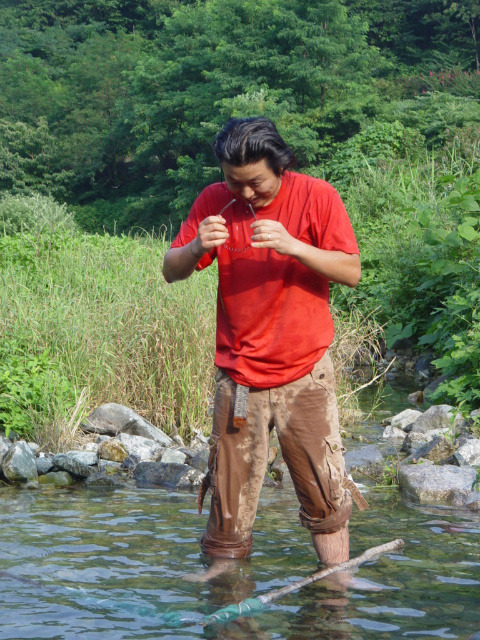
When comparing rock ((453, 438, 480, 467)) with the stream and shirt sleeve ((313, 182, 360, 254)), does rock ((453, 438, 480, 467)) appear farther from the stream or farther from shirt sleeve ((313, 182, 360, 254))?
shirt sleeve ((313, 182, 360, 254))

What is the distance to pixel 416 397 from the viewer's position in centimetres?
956

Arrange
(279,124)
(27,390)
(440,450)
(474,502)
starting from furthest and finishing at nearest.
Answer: (279,124) < (27,390) < (440,450) < (474,502)

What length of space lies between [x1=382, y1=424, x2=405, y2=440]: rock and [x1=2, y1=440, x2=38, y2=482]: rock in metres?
3.22

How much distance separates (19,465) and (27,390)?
0.72 metres

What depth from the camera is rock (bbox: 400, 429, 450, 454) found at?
23.6 ft

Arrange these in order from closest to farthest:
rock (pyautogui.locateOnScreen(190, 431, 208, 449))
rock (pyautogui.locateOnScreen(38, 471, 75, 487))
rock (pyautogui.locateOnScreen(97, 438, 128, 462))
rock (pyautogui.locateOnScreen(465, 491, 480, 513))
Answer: rock (pyautogui.locateOnScreen(465, 491, 480, 513))
rock (pyautogui.locateOnScreen(38, 471, 75, 487))
rock (pyautogui.locateOnScreen(97, 438, 128, 462))
rock (pyautogui.locateOnScreen(190, 431, 208, 449))

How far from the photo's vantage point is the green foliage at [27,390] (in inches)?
269

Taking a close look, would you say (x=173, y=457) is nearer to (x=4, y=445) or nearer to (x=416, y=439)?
(x=4, y=445)

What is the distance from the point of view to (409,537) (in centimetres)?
496

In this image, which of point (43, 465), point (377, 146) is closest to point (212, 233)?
point (43, 465)

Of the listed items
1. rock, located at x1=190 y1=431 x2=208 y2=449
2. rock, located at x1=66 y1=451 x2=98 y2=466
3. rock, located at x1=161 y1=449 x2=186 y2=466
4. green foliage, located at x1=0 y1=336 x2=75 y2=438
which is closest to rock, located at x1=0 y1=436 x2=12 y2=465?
green foliage, located at x1=0 y1=336 x2=75 y2=438

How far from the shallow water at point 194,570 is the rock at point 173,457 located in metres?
0.83

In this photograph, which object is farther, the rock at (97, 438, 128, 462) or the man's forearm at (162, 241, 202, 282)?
the rock at (97, 438, 128, 462)

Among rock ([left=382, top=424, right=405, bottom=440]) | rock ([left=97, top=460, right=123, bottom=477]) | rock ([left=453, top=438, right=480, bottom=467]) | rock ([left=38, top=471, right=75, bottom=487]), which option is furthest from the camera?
rock ([left=382, top=424, right=405, bottom=440])
